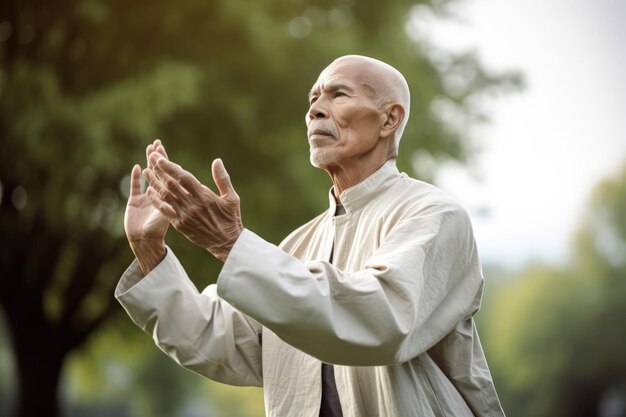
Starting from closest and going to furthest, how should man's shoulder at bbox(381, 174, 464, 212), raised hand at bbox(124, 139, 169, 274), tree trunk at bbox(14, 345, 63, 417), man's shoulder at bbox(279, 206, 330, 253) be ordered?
man's shoulder at bbox(381, 174, 464, 212) → raised hand at bbox(124, 139, 169, 274) → man's shoulder at bbox(279, 206, 330, 253) → tree trunk at bbox(14, 345, 63, 417)

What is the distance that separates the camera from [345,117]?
10.6 feet

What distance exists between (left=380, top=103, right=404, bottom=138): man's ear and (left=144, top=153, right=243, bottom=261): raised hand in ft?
2.68

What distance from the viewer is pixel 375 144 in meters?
3.31

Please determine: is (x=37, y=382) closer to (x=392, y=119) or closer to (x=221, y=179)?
(x=392, y=119)

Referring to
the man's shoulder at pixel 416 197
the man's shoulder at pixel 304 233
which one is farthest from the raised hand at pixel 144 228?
the man's shoulder at pixel 416 197

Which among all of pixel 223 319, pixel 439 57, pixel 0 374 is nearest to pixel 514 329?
pixel 0 374

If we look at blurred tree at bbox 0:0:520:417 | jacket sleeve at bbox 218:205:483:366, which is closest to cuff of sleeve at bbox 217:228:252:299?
jacket sleeve at bbox 218:205:483:366

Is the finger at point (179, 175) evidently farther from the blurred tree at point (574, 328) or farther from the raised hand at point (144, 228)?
the blurred tree at point (574, 328)

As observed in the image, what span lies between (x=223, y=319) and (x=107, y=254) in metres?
10.8

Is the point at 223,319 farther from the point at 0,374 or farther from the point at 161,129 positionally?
the point at 0,374

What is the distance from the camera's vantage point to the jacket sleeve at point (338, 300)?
8.41ft

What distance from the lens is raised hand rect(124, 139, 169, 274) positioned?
10.3ft

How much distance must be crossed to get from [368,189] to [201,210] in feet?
2.64

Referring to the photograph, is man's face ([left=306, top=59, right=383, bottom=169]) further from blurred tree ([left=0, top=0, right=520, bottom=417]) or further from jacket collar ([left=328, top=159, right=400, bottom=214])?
blurred tree ([left=0, top=0, right=520, bottom=417])
